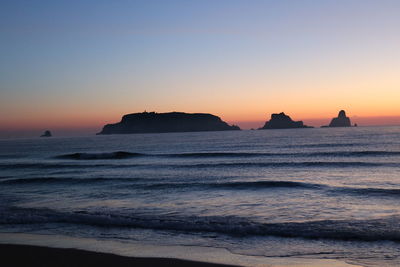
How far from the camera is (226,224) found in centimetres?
1057

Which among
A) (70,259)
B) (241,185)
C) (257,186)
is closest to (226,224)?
(70,259)

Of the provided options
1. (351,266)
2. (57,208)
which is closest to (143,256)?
(351,266)

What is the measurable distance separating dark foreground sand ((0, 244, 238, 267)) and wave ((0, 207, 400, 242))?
3155 mm

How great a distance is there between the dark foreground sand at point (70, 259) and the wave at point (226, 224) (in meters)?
3.16

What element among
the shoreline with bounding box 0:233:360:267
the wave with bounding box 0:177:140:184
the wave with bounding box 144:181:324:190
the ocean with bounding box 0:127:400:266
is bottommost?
the wave with bounding box 0:177:140:184

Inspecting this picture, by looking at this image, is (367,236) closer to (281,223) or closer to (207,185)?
(281,223)

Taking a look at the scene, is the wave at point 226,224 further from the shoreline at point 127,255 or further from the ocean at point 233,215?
the shoreline at point 127,255

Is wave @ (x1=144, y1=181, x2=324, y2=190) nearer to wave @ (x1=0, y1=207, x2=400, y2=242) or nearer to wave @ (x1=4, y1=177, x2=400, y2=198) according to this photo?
wave @ (x1=4, y1=177, x2=400, y2=198)

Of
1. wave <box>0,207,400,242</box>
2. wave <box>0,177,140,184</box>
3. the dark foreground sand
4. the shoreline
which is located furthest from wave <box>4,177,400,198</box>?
the dark foreground sand

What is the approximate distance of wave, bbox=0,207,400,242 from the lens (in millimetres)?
9195

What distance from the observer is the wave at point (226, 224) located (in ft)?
30.2

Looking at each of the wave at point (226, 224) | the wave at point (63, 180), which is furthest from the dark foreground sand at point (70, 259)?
the wave at point (63, 180)

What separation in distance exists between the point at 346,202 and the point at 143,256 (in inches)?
377

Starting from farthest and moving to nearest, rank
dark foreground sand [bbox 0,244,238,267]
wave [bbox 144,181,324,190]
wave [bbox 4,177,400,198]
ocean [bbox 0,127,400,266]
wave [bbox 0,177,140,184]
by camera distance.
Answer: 1. wave [bbox 0,177,140,184]
2. wave [bbox 144,181,324,190]
3. wave [bbox 4,177,400,198]
4. ocean [bbox 0,127,400,266]
5. dark foreground sand [bbox 0,244,238,267]
